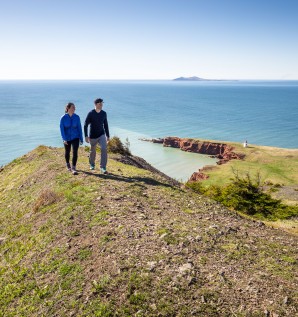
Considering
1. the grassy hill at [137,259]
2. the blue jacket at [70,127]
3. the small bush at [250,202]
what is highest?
the blue jacket at [70,127]

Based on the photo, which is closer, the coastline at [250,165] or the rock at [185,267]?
the rock at [185,267]

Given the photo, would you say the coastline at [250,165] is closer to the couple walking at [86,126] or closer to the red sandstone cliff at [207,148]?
the red sandstone cliff at [207,148]

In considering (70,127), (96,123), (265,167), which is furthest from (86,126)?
(265,167)

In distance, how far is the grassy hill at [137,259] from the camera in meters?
6.09

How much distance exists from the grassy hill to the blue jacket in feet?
8.91

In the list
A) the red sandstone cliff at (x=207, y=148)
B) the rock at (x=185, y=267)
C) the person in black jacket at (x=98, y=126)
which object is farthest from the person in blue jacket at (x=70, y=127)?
the red sandstone cliff at (x=207, y=148)

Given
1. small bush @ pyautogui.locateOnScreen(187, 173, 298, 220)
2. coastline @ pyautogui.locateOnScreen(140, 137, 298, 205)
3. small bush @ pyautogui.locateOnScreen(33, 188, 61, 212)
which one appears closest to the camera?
small bush @ pyautogui.locateOnScreen(33, 188, 61, 212)

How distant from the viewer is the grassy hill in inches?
Answer: 240

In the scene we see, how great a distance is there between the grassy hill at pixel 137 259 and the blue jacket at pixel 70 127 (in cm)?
272

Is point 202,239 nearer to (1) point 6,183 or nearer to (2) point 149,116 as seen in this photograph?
(1) point 6,183

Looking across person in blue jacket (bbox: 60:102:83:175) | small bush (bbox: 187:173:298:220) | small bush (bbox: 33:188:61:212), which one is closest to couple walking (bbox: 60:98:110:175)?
person in blue jacket (bbox: 60:102:83:175)

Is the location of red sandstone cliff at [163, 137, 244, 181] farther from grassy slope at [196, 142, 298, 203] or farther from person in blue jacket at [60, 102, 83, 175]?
person in blue jacket at [60, 102, 83, 175]

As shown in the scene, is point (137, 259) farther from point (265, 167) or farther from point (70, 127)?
point (265, 167)

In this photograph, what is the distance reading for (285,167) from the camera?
66062mm
